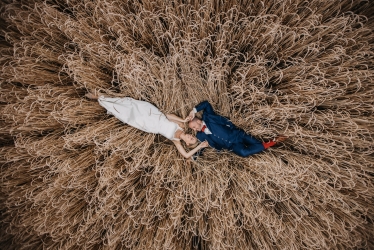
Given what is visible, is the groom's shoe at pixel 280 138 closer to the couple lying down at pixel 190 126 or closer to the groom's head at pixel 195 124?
the couple lying down at pixel 190 126

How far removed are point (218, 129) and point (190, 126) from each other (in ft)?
0.41

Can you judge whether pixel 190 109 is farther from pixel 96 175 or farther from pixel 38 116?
pixel 38 116

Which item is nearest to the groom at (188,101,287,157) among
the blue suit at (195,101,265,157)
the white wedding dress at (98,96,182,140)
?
the blue suit at (195,101,265,157)

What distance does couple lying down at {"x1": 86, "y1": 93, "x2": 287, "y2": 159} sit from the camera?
3.19 feet

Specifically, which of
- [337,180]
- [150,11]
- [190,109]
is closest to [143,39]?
[150,11]

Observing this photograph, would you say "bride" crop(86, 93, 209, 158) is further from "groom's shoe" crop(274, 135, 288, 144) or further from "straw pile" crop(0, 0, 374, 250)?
"groom's shoe" crop(274, 135, 288, 144)

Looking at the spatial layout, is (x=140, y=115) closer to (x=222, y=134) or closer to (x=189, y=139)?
(x=189, y=139)

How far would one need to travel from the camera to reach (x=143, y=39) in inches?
39.1

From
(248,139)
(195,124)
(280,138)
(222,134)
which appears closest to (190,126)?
(195,124)

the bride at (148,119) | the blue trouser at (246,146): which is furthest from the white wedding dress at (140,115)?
the blue trouser at (246,146)

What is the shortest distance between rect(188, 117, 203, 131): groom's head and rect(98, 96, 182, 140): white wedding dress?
0.06m

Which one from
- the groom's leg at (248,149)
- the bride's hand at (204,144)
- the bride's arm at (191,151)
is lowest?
the bride's arm at (191,151)

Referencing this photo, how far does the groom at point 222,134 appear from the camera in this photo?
3.19ft

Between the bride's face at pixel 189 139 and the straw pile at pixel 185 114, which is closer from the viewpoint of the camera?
the straw pile at pixel 185 114
